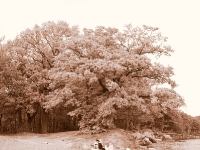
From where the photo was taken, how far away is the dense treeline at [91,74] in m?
27.8

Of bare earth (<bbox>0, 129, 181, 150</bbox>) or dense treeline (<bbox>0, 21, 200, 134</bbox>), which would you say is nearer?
bare earth (<bbox>0, 129, 181, 150</bbox>)

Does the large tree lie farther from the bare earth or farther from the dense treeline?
the bare earth

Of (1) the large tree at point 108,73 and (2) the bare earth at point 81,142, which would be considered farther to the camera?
(1) the large tree at point 108,73

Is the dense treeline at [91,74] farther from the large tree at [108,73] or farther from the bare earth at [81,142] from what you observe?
the bare earth at [81,142]

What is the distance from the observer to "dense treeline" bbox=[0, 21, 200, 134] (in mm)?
27828

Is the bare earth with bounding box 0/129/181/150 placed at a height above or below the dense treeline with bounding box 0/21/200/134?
below

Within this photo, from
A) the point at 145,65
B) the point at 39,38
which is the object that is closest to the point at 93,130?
the point at 145,65

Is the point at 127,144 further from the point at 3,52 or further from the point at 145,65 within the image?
the point at 3,52

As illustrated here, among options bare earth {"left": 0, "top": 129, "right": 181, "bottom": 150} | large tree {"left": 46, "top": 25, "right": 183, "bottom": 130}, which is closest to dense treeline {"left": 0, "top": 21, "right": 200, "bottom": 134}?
large tree {"left": 46, "top": 25, "right": 183, "bottom": 130}

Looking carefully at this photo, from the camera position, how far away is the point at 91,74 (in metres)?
28.3

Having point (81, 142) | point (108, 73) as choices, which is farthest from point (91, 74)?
point (81, 142)

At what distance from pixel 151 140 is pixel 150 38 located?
39.9 ft

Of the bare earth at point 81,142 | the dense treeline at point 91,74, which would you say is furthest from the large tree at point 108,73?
the bare earth at point 81,142

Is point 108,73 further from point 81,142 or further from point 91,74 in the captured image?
point 81,142
